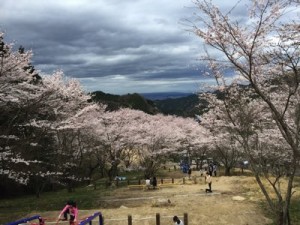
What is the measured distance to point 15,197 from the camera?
35.3 metres

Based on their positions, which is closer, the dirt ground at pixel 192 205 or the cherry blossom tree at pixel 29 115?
the cherry blossom tree at pixel 29 115

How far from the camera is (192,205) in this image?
22734 millimetres

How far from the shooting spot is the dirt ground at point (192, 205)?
19.2 m

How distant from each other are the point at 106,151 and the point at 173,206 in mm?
17520

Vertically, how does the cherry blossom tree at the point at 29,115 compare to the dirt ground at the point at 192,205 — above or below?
above

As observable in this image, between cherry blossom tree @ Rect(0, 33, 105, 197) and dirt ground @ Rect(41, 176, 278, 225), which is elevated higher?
cherry blossom tree @ Rect(0, 33, 105, 197)

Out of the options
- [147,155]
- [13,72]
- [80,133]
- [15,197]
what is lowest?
[15,197]

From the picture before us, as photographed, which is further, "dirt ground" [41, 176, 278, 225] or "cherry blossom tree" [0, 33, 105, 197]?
"dirt ground" [41, 176, 278, 225]

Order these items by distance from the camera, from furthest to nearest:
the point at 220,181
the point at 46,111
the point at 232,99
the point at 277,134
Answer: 1. the point at 220,181
2. the point at 277,134
3. the point at 46,111
4. the point at 232,99

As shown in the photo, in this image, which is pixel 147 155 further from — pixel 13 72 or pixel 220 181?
pixel 13 72

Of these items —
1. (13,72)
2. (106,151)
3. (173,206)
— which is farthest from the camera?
(106,151)

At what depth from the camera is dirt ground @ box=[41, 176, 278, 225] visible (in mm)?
19172

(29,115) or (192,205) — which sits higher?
(29,115)

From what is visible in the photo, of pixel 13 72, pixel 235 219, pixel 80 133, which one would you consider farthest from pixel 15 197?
pixel 235 219
